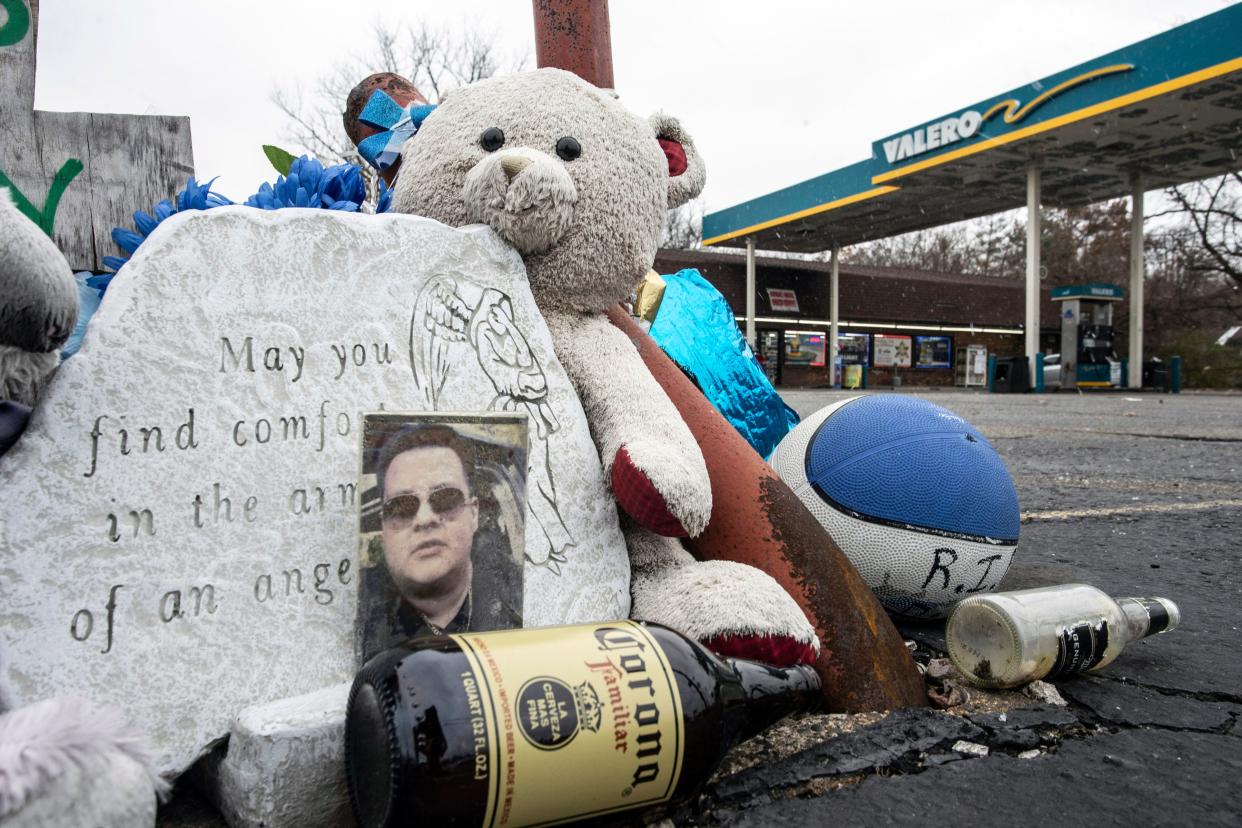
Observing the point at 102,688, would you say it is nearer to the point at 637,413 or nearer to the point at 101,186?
the point at 637,413

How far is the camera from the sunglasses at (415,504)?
1198mm

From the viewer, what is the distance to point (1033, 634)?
5.17ft

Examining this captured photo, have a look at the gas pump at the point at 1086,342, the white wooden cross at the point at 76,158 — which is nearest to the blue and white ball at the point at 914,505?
the white wooden cross at the point at 76,158

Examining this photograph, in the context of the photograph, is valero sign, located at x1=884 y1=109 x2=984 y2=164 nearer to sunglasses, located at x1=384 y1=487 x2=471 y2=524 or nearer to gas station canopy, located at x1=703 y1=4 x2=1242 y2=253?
gas station canopy, located at x1=703 y1=4 x2=1242 y2=253

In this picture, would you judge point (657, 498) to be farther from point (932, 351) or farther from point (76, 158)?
point (932, 351)

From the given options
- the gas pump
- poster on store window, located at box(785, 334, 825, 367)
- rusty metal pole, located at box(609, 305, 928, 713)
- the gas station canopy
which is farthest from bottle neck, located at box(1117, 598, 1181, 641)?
poster on store window, located at box(785, 334, 825, 367)

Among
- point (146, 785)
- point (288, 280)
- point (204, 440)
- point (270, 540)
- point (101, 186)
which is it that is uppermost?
point (101, 186)

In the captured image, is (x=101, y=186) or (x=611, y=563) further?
(x=101, y=186)

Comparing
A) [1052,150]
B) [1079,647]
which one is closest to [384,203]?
[1079,647]

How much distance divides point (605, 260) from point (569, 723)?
95 centimetres

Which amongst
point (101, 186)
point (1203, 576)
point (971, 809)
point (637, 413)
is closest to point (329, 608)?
point (637, 413)

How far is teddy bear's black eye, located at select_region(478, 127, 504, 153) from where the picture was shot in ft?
5.28

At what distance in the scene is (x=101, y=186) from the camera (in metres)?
2.52

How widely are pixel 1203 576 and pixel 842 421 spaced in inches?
55.9
